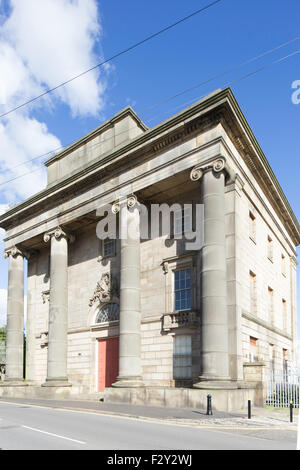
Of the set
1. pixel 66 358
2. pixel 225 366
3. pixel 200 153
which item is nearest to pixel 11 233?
pixel 66 358

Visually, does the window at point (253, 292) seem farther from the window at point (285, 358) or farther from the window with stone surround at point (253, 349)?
the window at point (285, 358)

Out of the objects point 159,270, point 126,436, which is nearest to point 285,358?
point 159,270

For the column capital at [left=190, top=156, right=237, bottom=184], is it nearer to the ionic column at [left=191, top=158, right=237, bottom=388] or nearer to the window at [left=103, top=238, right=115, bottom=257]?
the ionic column at [left=191, top=158, right=237, bottom=388]

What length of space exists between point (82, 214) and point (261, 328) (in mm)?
12880

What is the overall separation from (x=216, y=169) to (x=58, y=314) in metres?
14.5

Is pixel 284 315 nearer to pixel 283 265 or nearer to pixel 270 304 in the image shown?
pixel 283 265

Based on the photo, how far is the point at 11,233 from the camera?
1366 inches

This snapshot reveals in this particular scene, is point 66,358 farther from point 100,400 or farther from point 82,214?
point 82,214

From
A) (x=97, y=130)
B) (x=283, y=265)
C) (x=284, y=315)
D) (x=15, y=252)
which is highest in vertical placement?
(x=97, y=130)

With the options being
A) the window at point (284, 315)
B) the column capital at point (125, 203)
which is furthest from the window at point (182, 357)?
the window at point (284, 315)

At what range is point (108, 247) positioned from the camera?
2908 cm

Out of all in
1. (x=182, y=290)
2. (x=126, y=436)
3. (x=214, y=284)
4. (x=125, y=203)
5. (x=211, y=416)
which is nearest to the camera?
(x=126, y=436)

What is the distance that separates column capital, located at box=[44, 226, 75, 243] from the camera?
29672mm

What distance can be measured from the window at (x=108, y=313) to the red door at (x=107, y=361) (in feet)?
4.13
